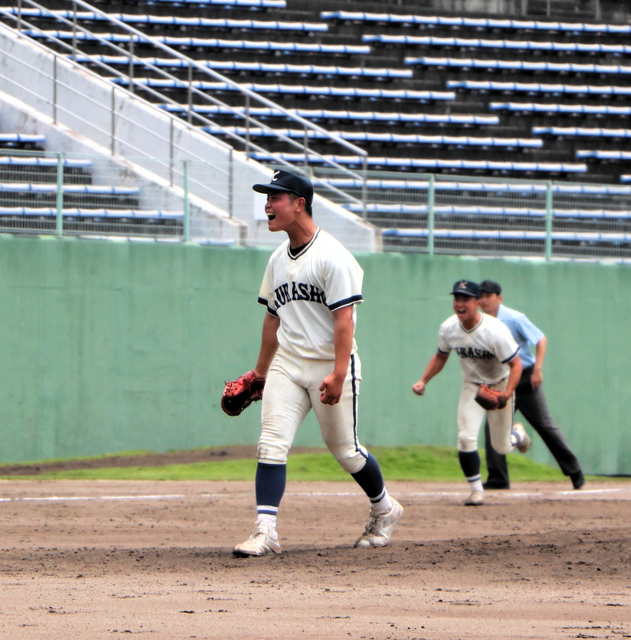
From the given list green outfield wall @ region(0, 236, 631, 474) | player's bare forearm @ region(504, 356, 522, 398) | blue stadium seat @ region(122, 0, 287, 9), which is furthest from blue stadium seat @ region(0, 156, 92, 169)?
blue stadium seat @ region(122, 0, 287, 9)

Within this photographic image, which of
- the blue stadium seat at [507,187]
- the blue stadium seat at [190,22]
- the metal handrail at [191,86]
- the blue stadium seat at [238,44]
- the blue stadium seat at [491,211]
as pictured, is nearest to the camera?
the blue stadium seat at [491,211]

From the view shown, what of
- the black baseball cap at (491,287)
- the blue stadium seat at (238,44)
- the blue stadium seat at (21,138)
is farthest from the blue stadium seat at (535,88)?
the black baseball cap at (491,287)

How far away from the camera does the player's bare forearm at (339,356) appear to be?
5.77 m

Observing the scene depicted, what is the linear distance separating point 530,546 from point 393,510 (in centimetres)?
81

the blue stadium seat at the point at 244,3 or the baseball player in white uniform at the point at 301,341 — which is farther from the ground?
the blue stadium seat at the point at 244,3

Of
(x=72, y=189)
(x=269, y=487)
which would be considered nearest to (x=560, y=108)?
(x=72, y=189)

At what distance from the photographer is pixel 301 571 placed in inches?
212

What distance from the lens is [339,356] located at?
580 centimetres

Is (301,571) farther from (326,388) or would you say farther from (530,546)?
(530,546)

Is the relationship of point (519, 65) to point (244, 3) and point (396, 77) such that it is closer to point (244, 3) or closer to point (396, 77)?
point (396, 77)

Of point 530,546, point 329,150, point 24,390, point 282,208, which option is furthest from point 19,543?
point 329,150

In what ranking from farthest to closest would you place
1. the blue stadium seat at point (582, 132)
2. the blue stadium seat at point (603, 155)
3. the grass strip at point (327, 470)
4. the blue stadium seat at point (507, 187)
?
the blue stadium seat at point (582, 132), the blue stadium seat at point (603, 155), the blue stadium seat at point (507, 187), the grass strip at point (327, 470)

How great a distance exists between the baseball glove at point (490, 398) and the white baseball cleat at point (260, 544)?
147 inches

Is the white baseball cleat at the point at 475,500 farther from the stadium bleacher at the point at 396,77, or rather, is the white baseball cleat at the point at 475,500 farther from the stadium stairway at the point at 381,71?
the stadium stairway at the point at 381,71
